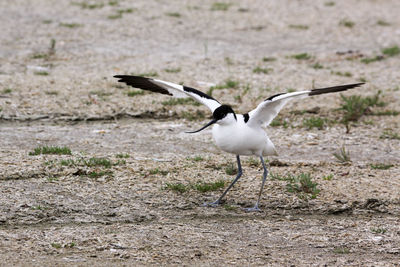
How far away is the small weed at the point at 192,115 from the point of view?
7968mm

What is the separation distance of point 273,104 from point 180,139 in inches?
87.7

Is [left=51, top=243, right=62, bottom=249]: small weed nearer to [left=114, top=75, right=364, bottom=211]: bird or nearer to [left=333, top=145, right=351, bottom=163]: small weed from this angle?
[left=114, top=75, right=364, bottom=211]: bird

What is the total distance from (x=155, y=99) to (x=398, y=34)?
643cm

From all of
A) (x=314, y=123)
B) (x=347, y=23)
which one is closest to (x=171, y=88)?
(x=314, y=123)

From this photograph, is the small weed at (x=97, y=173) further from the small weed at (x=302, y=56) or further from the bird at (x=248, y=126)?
the small weed at (x=302, y=56)

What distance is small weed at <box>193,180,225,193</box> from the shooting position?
5665mm

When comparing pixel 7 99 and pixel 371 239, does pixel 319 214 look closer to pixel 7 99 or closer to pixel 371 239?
pixel 371 239

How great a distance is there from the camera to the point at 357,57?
10.8 metres

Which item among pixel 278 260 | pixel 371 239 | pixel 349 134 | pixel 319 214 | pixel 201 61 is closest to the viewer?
pixel 278 260

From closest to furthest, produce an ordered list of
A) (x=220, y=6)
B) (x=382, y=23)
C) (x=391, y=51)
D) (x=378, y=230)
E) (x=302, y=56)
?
1. (x=378, y=230)
2. (x=302, y=56)
3. (x=391, y=51)
4. (x=382, y=23)
5. (x=220, y=6)

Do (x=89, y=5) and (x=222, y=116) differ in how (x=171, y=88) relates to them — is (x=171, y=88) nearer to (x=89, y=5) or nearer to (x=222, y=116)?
(x=222, y=116)

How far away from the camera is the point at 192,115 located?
8.02 metres

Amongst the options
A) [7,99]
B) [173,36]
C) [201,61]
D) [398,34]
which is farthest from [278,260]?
[398,34]

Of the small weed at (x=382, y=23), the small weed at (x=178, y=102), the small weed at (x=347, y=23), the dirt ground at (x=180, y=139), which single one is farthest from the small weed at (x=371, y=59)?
the small weed at (x=178, y=102)
